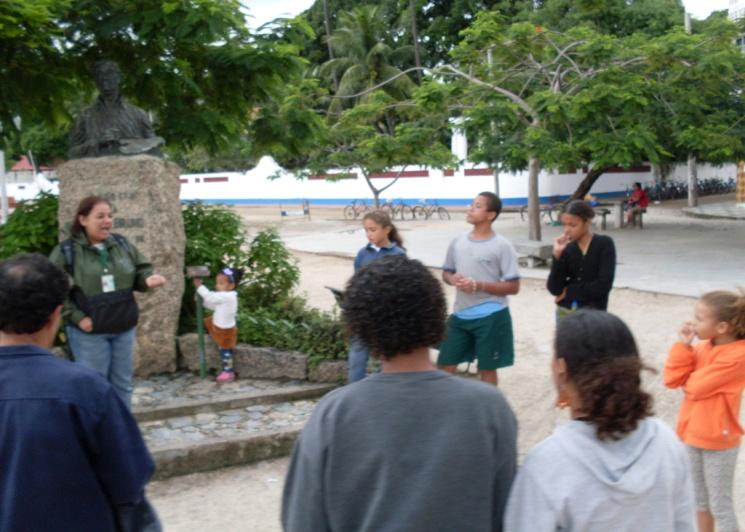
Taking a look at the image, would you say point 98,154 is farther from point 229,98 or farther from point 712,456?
point 712,456

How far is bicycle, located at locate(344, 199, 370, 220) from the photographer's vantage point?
3053cm

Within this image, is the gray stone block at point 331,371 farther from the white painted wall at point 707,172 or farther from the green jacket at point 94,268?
the white painted wall at point 707,172

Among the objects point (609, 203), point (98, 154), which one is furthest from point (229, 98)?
point (609, 203)

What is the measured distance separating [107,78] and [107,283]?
301 centimetres

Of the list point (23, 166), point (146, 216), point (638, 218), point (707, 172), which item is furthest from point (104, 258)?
point (23, 166)

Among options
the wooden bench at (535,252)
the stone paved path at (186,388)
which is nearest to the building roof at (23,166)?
the wooden bench at (535,252)

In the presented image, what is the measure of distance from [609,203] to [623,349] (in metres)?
25.3

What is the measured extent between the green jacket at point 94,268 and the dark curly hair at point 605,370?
3639mm

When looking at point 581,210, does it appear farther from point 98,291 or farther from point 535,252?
point 535,252

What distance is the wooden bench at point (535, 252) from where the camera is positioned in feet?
47.4

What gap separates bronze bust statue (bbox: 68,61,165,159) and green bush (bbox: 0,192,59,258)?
725mm

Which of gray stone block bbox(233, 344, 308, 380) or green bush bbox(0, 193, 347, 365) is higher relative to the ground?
green bush bbox(0, 193, 347, 365)

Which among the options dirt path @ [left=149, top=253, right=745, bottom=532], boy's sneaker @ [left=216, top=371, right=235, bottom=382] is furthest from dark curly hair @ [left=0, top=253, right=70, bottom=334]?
boy's sneaker @ [left=216, top=371, right=235, bottom=382]

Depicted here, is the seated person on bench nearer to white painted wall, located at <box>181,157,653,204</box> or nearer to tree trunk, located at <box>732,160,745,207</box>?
white painted wall, located at <box>181,157,653,204</box>
